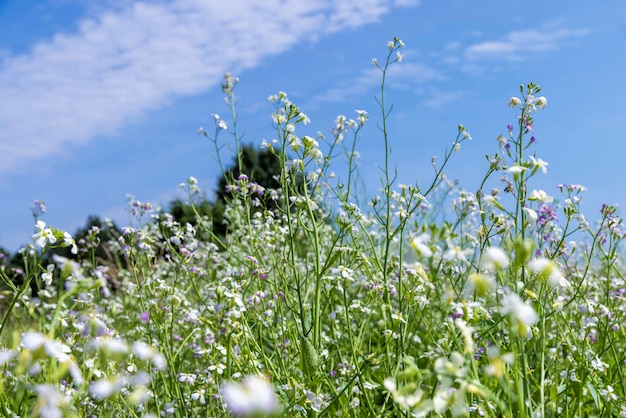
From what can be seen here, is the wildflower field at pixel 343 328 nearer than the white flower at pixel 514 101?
Yes

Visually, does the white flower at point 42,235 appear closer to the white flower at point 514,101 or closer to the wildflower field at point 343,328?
the wildflower field at point 343,328

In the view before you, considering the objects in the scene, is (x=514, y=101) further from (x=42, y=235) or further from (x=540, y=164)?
(x=42, y=235)

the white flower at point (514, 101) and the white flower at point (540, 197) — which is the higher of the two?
the white flower at point (514, 101)

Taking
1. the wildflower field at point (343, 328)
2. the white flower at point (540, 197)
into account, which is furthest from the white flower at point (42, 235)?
the white flower at point (540, 197)

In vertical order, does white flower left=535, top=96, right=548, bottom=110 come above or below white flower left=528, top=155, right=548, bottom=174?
above

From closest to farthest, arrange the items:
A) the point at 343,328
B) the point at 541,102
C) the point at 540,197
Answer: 1. the point at 540,197
2. the point at 541,102
3. the point at 343,328

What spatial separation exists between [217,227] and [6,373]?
1039cm

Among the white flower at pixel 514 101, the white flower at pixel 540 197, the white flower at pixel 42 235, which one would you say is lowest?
the white flower at pixel 540 197

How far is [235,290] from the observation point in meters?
3.08

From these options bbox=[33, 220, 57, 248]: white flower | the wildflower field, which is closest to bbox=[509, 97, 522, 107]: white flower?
the wildflower field

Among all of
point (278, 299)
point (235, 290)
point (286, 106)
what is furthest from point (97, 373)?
point (286, 106)

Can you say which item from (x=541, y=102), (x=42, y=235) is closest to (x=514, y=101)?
(x=541, y=102)

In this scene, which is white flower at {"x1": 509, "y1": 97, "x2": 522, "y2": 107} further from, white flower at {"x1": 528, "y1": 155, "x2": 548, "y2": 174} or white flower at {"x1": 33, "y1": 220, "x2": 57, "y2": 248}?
white flower at {"x1": 33, "y1": 220, "x2": 57, "y2": 248}

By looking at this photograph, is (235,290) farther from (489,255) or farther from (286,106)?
(489,255)
